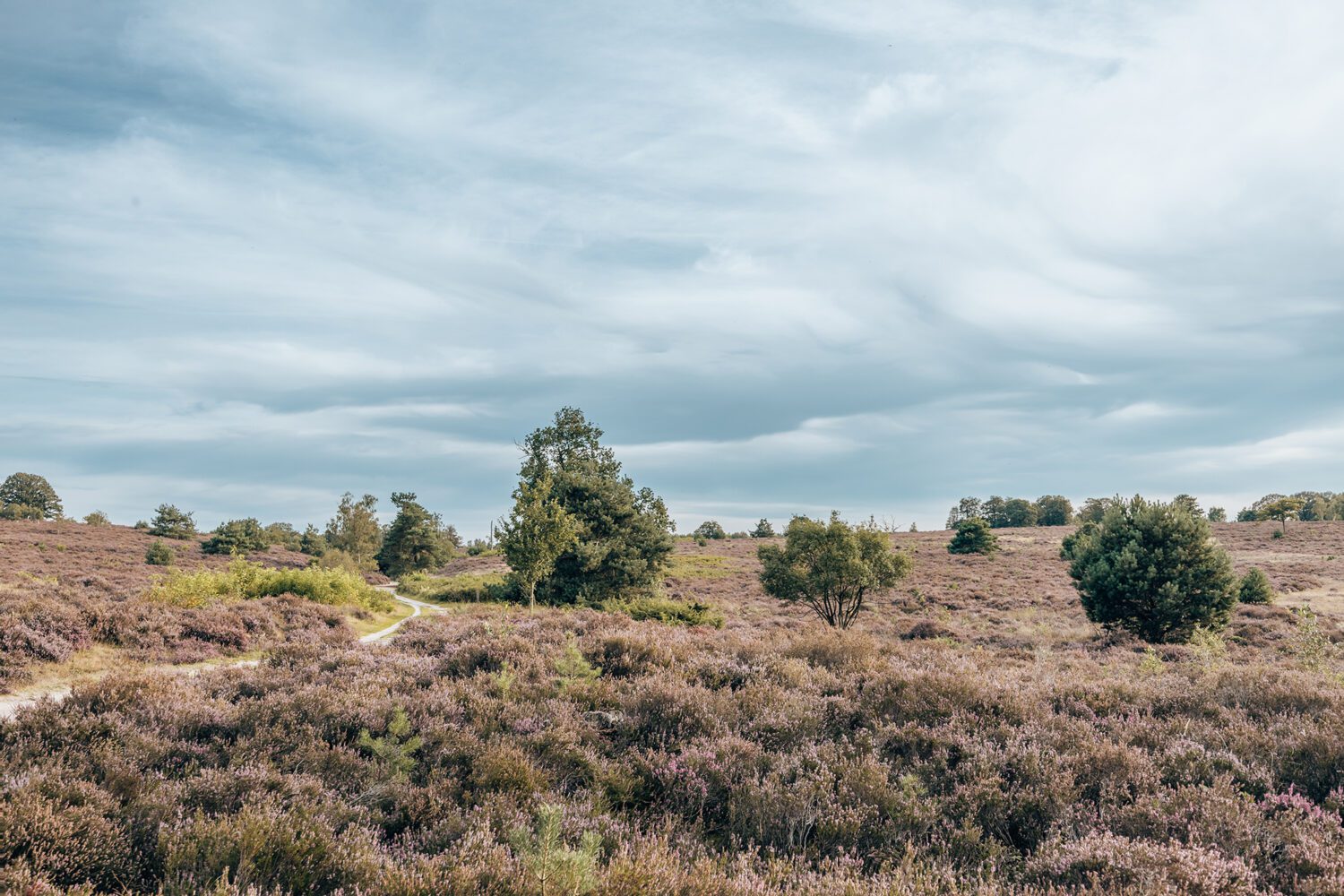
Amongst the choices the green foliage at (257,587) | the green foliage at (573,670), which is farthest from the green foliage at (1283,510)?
the green foliage at (573,670)

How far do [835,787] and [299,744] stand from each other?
5.45 metres

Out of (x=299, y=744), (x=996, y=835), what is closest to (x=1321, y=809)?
(x=996, y=835)

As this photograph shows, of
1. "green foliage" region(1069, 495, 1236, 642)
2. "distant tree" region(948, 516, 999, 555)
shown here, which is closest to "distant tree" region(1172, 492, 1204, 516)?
Result: "green foliage" region(1069, 495, 1236, 642)

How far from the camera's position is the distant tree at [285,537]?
278 feet

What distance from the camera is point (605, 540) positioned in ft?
109

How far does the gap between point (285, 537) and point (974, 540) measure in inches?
3665

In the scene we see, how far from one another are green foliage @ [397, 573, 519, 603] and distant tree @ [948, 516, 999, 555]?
4886cm

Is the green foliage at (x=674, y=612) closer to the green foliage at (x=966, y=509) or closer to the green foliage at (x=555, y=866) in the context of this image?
the green foliage at (x=555, y=866)

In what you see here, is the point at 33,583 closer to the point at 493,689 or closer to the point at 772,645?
the point at 493,689

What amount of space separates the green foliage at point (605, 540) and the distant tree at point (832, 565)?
8050mm

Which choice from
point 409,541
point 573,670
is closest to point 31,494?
point 409,541

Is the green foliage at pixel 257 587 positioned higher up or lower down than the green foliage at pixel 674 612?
higher up

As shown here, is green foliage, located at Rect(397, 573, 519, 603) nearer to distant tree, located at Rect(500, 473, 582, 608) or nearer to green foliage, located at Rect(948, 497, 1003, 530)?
distant tree, located at Rect(500, 473, 582, 608)

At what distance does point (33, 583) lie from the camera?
21.3 meters
